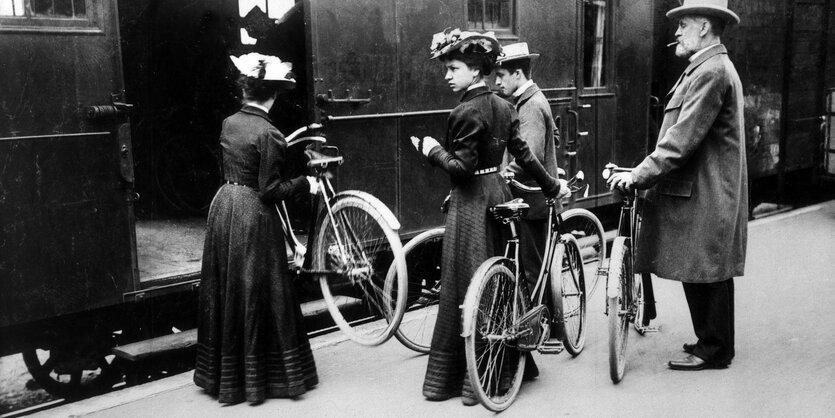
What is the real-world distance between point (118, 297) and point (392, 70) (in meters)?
2.65

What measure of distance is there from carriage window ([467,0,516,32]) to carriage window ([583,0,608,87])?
1.30 metres

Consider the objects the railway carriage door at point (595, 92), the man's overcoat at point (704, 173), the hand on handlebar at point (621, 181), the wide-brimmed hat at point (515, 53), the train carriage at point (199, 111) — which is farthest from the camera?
the railway carriage door at point (595, 92)

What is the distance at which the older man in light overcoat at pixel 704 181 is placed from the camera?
4.34 m

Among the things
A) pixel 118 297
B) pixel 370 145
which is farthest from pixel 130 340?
pixel 370 145

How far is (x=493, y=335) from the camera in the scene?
3.84 meters

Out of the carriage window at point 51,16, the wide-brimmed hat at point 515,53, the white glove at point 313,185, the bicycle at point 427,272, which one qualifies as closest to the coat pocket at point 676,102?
the bicycle at point 427,272

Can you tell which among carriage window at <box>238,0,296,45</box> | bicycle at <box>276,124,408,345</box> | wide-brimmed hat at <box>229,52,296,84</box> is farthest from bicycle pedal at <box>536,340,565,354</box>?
carriage window at <box>238,0,296,45</box>

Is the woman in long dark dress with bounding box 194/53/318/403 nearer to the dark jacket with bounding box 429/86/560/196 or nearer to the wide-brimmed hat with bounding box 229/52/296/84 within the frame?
the wide-brimmed hat with bounding box 229/52/296/84

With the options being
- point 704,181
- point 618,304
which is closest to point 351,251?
point 618,304

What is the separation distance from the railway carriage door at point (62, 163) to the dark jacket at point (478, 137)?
1.94 m

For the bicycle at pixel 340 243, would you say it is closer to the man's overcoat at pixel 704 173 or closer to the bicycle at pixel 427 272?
the bicycle at pixel 427 272

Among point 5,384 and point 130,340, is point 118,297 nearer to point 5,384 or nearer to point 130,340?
point 130,340

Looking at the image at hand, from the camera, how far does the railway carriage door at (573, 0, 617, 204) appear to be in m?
7.89

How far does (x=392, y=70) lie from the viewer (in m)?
6.02
